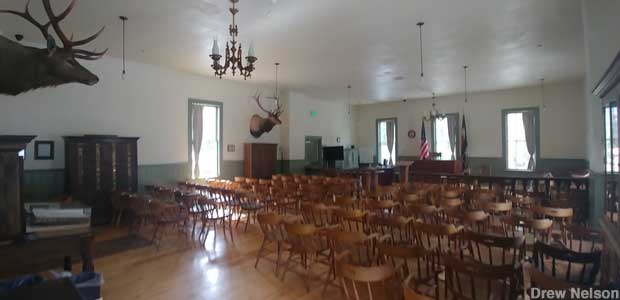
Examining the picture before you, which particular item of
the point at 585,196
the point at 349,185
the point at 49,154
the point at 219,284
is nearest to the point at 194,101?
the point at 49,154

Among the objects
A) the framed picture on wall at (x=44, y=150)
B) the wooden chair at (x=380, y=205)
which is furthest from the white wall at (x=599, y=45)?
the framed picture on wall at (x=44, y=150)

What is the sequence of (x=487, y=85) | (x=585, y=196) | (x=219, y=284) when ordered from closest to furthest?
1. (x=219, y=284)
2. (x=585, y=196)
3. (x=487, y=85)

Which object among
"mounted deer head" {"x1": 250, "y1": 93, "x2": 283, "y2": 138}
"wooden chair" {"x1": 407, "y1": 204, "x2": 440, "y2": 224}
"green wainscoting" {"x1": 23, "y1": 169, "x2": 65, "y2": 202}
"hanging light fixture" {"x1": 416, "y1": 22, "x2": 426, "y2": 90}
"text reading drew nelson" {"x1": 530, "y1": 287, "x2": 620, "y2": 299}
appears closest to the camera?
"text reading drew nelson" {"x1": 530, "y1": 287, "x2": 620, "y2": 299}

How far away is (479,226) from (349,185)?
330 cm

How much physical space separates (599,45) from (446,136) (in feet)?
28.4

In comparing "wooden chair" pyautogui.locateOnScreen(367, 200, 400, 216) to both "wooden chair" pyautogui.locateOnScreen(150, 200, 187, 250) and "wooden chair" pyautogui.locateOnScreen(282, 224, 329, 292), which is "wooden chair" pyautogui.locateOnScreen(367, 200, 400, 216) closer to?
"wooden chair" pyautogui.locateOnScreen(282, 224, 329, 292)

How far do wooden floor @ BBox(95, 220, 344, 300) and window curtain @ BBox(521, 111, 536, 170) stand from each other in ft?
32.1

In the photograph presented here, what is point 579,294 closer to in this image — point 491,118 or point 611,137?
point 611,137

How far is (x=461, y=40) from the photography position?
5.71 m

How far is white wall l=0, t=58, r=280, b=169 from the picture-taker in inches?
229

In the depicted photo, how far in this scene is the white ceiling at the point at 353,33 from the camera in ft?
14.2

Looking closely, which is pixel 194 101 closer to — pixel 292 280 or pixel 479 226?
pixel 292 280

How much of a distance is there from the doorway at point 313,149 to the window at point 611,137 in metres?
8.85

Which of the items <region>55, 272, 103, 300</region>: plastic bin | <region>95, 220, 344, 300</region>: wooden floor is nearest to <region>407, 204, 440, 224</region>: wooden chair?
<region>95, 220, 344, 300</region>: wooden floor
